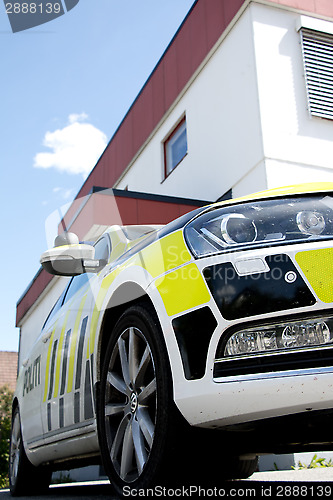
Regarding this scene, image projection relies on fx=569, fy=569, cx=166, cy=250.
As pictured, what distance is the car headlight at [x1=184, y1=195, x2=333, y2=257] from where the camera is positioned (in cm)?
234

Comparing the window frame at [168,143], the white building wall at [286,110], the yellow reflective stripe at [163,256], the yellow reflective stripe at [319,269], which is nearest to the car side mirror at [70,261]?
the yellow reflective stripe at [163,256]

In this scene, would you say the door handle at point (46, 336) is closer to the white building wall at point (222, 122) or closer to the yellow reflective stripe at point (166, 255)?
the yellow reflective stripe at point (166, 255)

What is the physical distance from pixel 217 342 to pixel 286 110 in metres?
7.02

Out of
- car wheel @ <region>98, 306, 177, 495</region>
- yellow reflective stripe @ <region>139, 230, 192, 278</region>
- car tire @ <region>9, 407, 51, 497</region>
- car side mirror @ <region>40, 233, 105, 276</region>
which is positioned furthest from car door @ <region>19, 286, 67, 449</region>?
yellow reflective stripe @ <region>139, 230, 192, 278</region>

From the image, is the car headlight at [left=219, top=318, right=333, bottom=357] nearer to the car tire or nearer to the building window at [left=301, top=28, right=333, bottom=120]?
the car tire

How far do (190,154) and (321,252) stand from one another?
8.80 metres

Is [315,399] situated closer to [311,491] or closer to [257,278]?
[257,278]

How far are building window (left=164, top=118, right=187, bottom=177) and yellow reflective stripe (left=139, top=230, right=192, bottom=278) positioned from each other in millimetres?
8629

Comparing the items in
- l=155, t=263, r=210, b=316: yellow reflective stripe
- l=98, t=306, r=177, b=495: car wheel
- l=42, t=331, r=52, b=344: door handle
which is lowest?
l=98, t=306, r=177, b=495: car wheel

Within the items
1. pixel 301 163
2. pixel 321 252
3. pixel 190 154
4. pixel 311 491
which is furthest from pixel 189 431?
pixel 190 154

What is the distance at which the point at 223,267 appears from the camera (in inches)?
91.0

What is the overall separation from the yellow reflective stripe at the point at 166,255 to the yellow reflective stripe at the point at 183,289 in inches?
2.0

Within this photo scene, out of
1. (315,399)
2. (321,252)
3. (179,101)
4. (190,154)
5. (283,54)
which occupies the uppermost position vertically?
(179,101)

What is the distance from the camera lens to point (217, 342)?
223 cm
